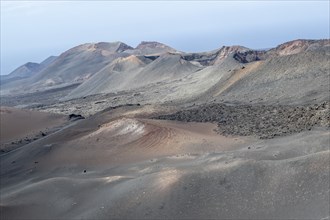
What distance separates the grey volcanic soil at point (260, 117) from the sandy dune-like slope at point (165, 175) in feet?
4.00

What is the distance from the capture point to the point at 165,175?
55.4 feet

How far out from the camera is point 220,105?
34.9 meters

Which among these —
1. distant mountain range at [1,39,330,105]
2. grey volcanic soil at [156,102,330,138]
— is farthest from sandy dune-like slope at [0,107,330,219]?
distant mountain range at [1,39,330,105]

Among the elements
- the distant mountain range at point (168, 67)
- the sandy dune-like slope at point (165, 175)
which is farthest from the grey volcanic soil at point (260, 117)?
the distant mountain range at point (168, 67)

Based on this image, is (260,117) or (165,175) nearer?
(165,175)

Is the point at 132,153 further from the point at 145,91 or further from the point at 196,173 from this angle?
the point at 145,91

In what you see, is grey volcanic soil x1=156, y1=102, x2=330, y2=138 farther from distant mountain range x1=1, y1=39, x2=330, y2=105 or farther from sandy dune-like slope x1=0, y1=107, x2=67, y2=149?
sandy dune-like slope x1=0, y1=107, x2=67, y2=149

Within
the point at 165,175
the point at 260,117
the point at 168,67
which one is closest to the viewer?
the point at 165,175

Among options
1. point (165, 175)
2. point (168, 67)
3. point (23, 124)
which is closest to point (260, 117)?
point (165, 175)

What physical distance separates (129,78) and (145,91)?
14.6m

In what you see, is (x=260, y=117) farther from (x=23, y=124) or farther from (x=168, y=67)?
(x=168, y=67)

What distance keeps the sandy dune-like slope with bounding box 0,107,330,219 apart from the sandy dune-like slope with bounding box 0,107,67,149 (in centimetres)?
626

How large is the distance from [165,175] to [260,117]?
13.1 m

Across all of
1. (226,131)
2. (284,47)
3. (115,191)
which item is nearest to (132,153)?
(226,131)
